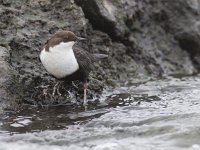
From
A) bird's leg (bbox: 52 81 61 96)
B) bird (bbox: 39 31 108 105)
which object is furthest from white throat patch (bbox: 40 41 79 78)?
bird's leg (bbox: 52 81 61 96)

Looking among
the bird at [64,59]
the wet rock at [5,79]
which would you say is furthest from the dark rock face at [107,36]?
the bird at [64,59]

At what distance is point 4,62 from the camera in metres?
6.46

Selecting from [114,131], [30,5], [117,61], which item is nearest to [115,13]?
[117,61]

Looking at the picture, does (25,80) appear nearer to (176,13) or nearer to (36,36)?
(36,36)

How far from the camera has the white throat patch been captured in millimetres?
6336

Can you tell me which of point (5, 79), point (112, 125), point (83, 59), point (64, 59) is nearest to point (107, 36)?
point (83, 59)

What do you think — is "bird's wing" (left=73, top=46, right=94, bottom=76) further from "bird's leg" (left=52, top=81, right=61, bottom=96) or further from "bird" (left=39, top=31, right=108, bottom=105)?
"bird's leg" (left=52, top=81, right=61, bottom=96)

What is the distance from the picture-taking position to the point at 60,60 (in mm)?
6336

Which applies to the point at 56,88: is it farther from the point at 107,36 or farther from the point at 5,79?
the point at 107,36

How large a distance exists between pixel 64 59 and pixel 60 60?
0.16ft

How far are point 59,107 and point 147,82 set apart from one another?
2256 mm

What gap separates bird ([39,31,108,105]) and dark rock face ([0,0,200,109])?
0.36 meters

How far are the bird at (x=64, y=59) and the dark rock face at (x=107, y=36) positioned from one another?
363 millimetres

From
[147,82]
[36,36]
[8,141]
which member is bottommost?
[8,141]
